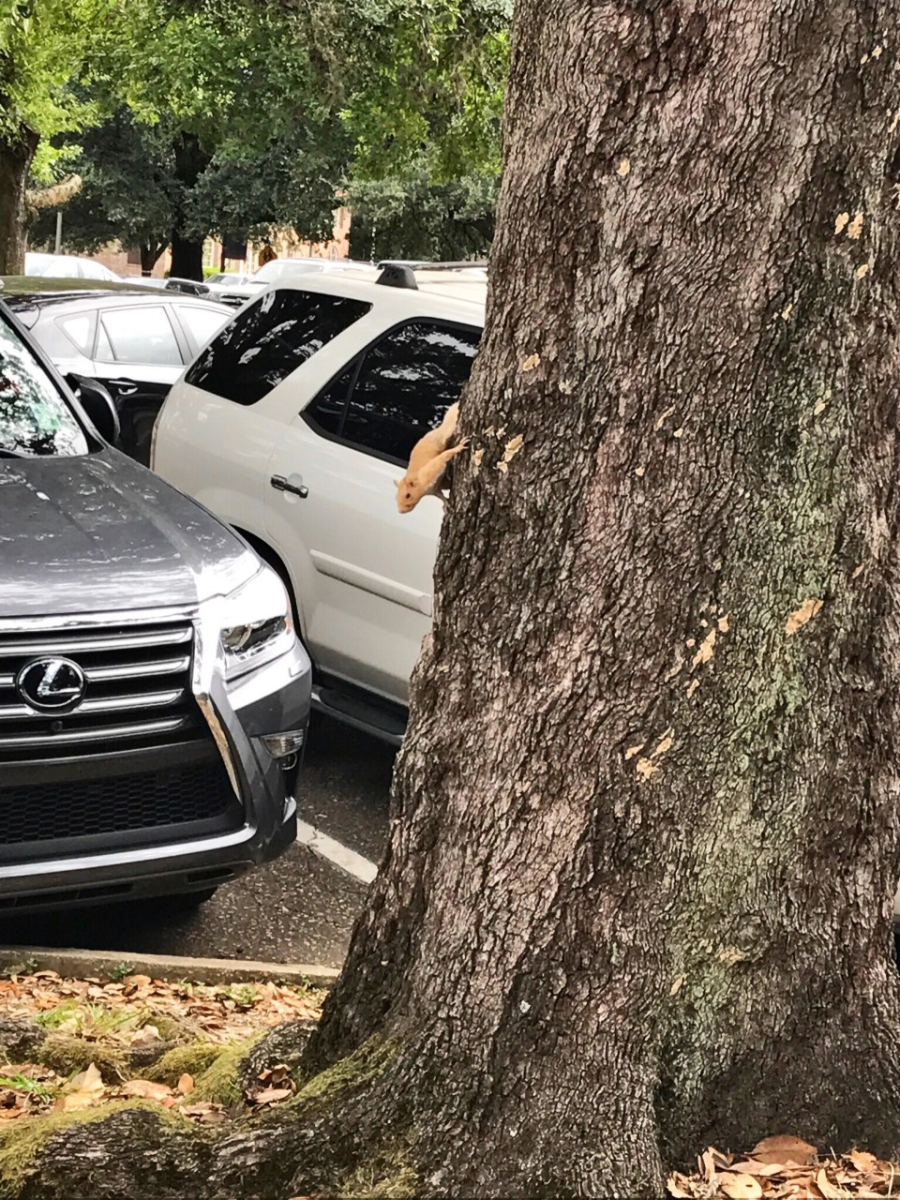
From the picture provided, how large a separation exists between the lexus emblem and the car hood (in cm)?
14

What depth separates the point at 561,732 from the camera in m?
2.71

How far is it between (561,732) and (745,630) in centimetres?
38

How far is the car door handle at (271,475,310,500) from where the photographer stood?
6203 mm

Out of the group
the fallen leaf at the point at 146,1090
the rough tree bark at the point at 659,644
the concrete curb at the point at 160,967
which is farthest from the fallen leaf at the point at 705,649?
the concrete curb at the point at 160,967

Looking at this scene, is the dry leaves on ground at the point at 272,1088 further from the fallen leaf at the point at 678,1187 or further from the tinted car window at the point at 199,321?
the tinted car window at the point at 199,321

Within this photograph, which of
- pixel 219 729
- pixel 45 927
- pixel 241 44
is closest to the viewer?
pixel 219 729

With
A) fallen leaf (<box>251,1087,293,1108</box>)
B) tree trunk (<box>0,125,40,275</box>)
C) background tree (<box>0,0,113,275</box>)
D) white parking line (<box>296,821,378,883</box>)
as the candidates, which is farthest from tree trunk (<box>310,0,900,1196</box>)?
tree trunk (<box>0,125,40,275</box>)

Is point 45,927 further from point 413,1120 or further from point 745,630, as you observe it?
point 745,630

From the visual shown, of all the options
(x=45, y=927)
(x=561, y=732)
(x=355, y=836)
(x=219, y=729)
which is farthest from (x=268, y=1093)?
(x=355, y=836)

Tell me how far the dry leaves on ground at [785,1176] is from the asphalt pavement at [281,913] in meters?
2.33

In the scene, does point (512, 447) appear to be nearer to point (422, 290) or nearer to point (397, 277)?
point (422, 290)

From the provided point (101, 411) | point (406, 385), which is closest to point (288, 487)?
point (406, 385)

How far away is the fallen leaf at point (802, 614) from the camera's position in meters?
2.74

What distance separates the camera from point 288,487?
6250 millimetres
